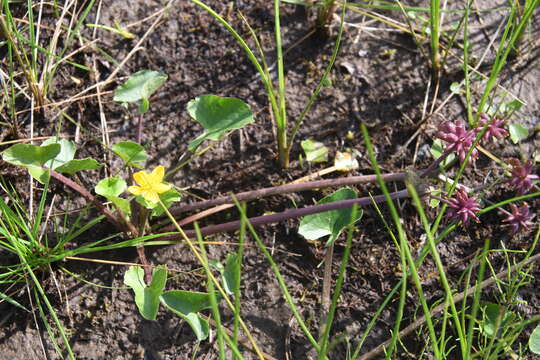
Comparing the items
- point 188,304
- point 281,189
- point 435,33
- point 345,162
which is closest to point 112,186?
point 188,304

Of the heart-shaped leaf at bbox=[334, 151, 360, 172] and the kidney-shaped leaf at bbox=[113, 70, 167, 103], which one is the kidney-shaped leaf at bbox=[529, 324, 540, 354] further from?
the kidney-shaped leaf at bbox=[113, 70, 167, 103]

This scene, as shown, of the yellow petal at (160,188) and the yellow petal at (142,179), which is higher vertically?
the yellow petal at (142,179)

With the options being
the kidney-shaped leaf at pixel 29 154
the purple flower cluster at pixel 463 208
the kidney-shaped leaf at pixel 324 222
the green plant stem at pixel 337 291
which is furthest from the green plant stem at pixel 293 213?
the kidney-shaped leaf at pixel 29 154

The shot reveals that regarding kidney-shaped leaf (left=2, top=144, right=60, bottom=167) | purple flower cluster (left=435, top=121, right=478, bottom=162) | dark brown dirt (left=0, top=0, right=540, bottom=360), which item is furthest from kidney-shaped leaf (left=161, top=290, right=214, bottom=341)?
purple flower cluster (left=435, top=121, right=478, bottom=162)

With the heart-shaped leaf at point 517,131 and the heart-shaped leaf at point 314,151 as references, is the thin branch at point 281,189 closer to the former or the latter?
the heart-shaped leaf at point 314,151

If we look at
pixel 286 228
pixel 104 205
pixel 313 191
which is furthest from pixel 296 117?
pixel 104 205

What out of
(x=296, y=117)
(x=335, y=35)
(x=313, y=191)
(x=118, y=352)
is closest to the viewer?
(x=118, y=352)

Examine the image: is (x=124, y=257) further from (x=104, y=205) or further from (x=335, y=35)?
(x=335, y=35)
